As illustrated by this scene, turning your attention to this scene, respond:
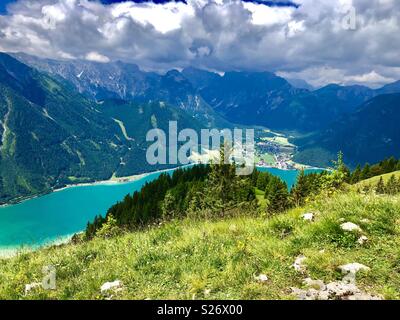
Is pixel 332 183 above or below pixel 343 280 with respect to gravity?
above

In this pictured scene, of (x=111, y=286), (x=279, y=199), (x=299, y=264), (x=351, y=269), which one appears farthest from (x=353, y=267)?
(x=279, y=199)

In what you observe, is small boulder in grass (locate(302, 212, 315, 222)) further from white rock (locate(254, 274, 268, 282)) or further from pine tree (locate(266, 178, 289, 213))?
white rock (locate(254, 274, 268, 282))

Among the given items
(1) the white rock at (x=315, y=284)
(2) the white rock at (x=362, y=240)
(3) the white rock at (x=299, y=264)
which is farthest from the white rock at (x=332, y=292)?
(2) the white rock at (x=362, y=240)

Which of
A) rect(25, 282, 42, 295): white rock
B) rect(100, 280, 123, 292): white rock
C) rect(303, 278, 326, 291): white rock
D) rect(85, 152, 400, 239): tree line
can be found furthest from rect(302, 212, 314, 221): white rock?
rect(25, 282, 42, 295): white rock

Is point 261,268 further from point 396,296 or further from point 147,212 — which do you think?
point 147,212

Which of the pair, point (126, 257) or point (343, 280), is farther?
point (126, 257)

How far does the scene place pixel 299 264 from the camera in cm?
Result: 805

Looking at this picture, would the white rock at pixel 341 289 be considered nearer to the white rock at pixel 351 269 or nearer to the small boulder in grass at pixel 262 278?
the white rock at pixel 351 269

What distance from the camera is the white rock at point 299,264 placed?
786 cm

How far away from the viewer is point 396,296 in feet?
21.0

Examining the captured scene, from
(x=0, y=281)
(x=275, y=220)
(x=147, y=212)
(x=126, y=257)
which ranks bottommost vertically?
(x=147, y=212)
